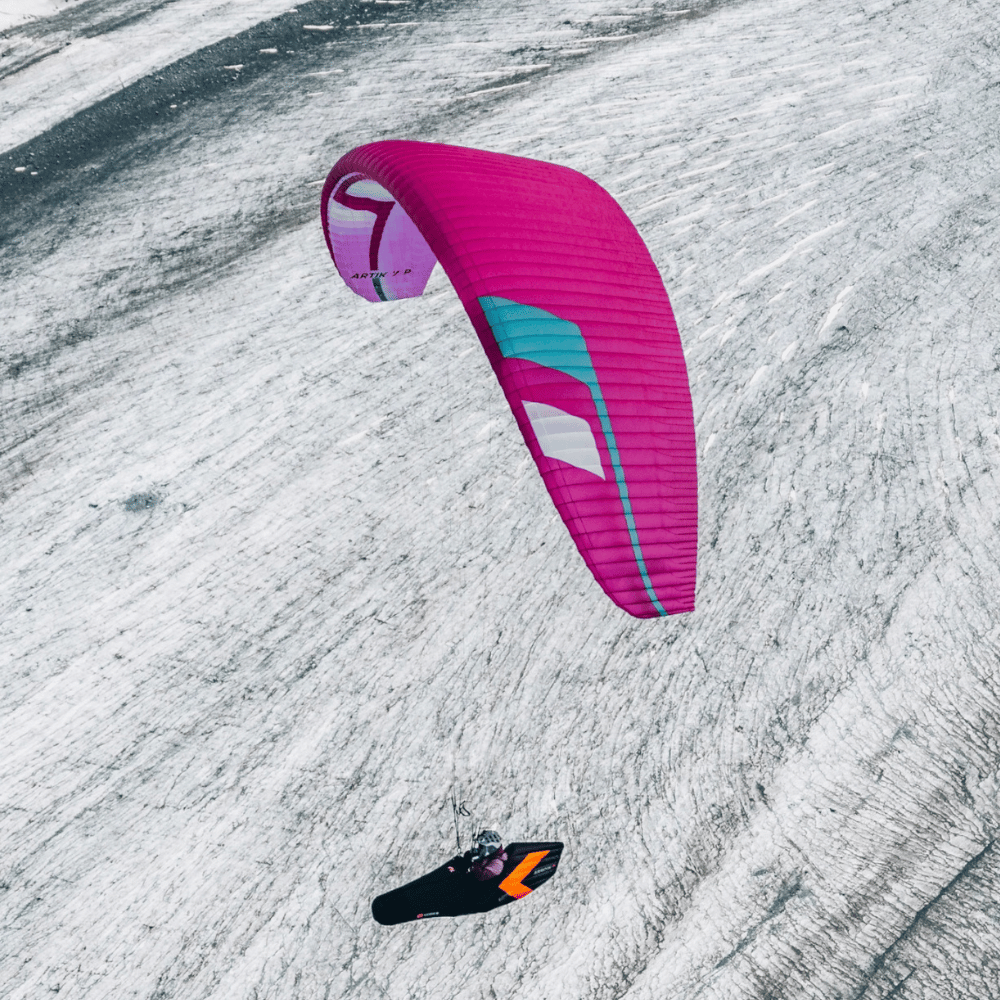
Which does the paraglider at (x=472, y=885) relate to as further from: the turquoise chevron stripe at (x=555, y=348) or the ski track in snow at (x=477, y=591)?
the turquoise chevron stripe at (x=555, y=348)

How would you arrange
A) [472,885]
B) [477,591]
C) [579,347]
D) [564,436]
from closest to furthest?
[564,436] → [579,347] → [472,885] → [477,591]

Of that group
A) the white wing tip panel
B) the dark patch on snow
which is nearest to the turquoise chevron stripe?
the white wing tip panel

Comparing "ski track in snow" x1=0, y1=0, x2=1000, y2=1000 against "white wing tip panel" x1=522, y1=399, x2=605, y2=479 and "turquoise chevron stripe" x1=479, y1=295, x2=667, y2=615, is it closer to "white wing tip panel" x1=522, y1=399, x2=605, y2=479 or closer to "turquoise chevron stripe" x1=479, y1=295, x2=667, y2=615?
"turquoise chevron stripe" x1=479, y1=295, x2=667, y2=615

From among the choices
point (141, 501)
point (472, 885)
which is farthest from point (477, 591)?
point (141, 501)

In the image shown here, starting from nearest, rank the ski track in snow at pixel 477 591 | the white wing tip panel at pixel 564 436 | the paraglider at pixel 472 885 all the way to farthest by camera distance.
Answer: the white wing tip panel at pixel 564 436 → the paraglider at pixel 472 885 → the ski track in snow at pixel 477 591

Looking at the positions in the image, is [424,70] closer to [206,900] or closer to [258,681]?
[258,681]

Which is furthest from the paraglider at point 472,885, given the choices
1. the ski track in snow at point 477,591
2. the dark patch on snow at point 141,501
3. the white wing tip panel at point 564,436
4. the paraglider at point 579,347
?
the dark patch on snow at point 141,501

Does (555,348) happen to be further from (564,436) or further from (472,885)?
(472,885)
